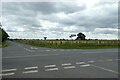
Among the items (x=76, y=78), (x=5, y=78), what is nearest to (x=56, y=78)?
(x=76, y=78)

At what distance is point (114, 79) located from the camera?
7984 mm

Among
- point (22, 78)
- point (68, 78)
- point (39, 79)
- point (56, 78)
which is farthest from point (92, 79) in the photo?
point (22, 78)

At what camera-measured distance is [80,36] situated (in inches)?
4530

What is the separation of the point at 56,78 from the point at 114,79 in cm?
243

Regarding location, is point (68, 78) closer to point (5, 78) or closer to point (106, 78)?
point (106, 78)

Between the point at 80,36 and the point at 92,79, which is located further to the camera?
the point at 80,36

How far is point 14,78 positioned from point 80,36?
10828 centimetres

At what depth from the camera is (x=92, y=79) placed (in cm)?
777

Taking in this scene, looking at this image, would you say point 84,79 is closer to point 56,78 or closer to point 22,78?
point 56,78

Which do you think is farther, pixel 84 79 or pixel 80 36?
pixel 80 36

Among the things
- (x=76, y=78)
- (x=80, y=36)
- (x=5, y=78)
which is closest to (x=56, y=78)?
(x=76, y=78)

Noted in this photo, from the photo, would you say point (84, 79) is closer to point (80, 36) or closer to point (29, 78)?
point (29, 78)

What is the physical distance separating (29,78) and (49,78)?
818 mm

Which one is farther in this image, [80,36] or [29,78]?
[80,36]
